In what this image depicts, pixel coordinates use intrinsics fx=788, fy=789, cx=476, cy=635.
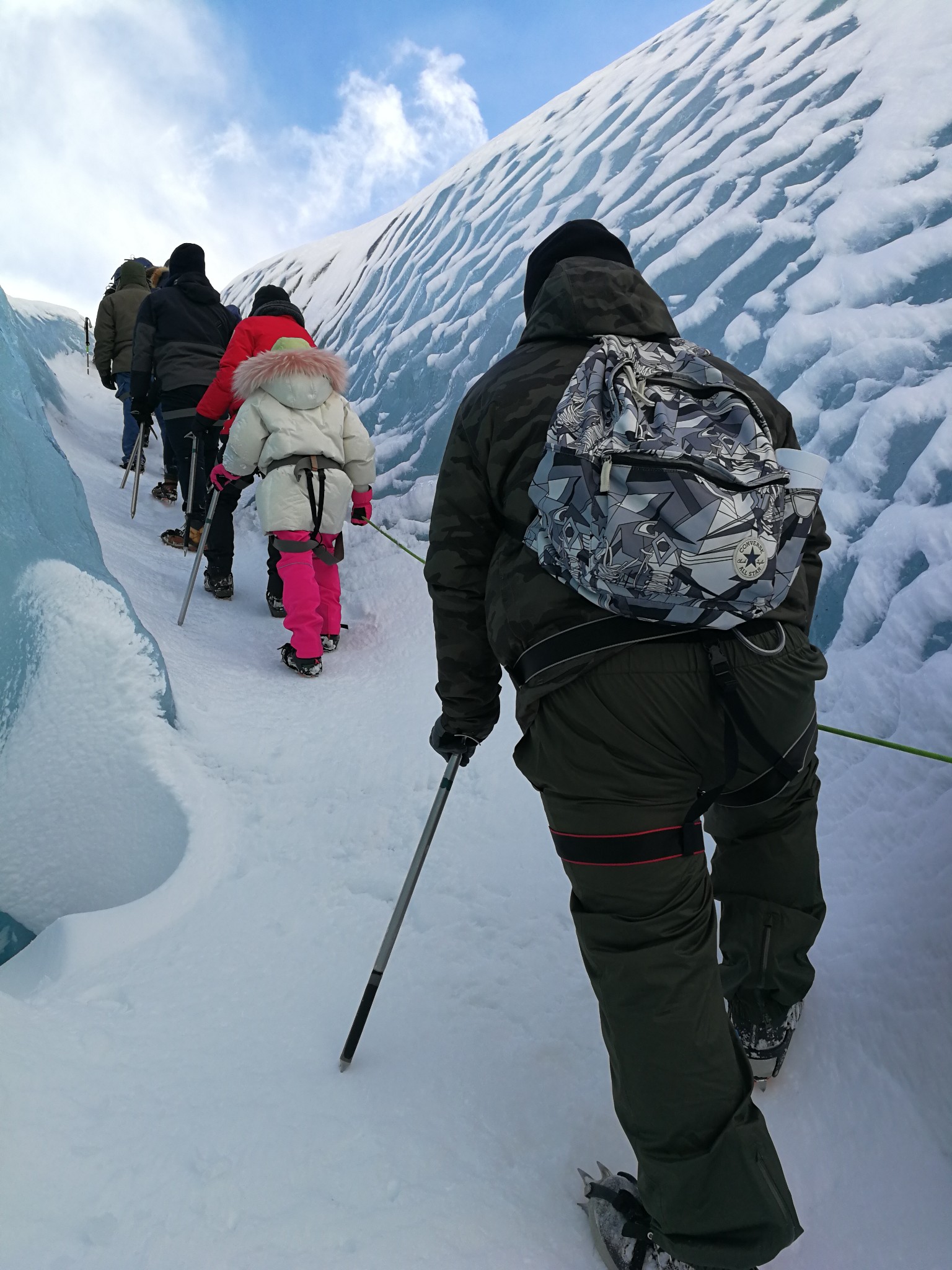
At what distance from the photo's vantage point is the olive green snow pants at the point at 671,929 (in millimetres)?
1017

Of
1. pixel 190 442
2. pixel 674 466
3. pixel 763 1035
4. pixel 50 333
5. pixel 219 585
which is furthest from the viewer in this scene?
pixel 50 333

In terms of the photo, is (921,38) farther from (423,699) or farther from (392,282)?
(392,282)

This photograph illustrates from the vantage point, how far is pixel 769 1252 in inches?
39.4

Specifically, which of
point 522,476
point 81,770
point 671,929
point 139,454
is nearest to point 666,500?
point 522,476

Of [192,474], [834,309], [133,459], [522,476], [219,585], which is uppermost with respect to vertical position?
[834,309]

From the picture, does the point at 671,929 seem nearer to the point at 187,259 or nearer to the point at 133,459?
the point at 187,259

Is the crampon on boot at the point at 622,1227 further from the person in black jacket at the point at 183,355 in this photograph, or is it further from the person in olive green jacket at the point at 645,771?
the person in black jacket at the point at 183,355

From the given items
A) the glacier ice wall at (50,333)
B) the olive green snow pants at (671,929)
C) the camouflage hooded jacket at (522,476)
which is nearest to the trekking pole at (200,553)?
the camouflage hooded jacket at (522,476)

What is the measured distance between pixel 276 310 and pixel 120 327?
8.69 ft

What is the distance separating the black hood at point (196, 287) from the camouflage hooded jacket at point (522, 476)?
384cm

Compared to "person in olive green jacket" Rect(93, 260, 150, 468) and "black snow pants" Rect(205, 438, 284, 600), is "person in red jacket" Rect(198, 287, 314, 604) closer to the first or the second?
"black snow pants" Rect(205, 438, 284, 600)

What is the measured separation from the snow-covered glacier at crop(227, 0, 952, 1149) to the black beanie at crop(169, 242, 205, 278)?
58.1 inches

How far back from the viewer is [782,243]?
3.30 meters

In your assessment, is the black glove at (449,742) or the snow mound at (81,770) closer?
the black glove at (449,742)
